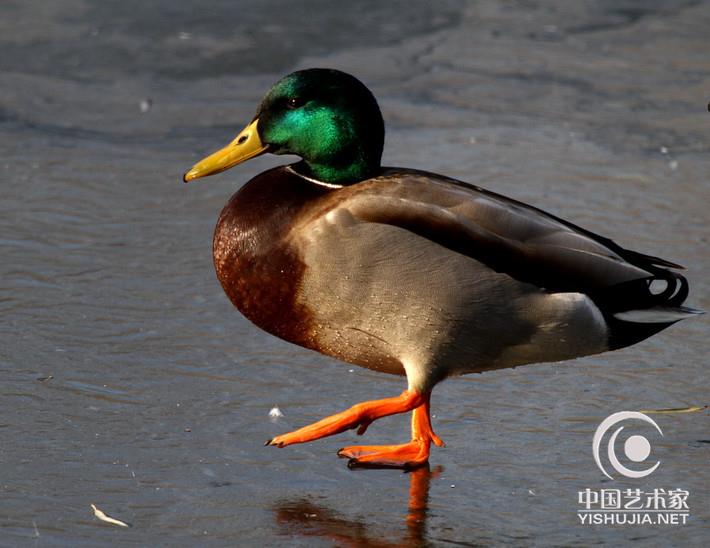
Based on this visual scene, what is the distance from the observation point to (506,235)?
3.85 meters

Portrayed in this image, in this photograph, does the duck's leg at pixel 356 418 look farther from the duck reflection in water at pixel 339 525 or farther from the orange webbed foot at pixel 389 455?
the duck reflection in water at pixel 339 525

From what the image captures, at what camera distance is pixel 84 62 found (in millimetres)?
7445

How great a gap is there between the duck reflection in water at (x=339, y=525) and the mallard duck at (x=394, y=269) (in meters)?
0.31

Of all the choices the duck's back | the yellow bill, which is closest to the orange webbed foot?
the duck's back

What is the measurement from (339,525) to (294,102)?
135 cm

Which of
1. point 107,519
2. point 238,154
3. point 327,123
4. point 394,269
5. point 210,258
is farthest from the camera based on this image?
point 210,258

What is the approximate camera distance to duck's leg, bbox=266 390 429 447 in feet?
12.0

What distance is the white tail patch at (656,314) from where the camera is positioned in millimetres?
4031

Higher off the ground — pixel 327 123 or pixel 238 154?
pixel 327 123
